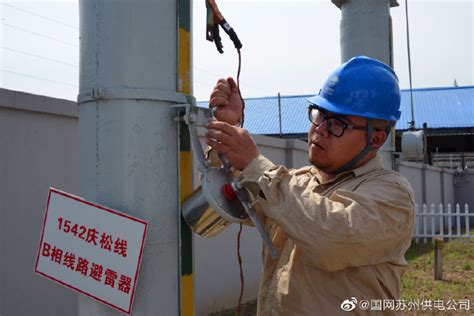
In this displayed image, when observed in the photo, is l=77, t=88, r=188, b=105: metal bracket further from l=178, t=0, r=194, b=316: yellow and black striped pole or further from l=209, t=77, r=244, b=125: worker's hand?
l=209, t=77, r=244, b=125: worker's hand

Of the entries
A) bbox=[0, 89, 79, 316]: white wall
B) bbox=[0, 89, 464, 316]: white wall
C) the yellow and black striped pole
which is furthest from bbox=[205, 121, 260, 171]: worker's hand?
bbox=[0, 89, 79, 316]: white wall

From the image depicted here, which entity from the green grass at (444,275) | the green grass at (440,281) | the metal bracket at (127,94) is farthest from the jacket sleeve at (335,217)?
the green grass at (444,275)

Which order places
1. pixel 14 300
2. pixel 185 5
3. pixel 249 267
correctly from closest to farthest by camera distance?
pixel 185 5, pixel 14 300, pixel 249 267

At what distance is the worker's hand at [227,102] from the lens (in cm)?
178

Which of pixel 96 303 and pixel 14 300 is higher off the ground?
pixel 96 303

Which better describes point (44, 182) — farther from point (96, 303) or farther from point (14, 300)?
point (96, 303)

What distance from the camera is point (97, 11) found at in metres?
1.49

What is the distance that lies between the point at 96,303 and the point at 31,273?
231cm

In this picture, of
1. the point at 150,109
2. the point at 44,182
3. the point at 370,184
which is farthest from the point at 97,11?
the point at 44,182

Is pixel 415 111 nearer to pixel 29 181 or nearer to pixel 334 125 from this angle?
pixel 29 181

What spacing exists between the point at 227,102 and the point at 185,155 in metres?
0.28

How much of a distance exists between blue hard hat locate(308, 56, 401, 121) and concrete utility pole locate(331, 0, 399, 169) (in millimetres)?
3282

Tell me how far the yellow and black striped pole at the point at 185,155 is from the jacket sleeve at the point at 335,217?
195 mm

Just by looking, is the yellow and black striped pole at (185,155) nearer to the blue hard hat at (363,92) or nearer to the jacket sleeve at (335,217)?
the jacket sleeve at (335,217)
